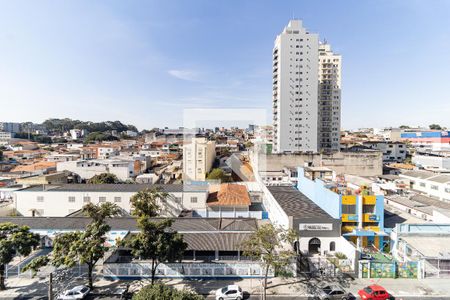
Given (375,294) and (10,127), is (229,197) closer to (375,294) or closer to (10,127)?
(375,294)

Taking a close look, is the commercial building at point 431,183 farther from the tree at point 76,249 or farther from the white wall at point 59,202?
the tree at point 76,249

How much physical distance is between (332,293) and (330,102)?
163 ft

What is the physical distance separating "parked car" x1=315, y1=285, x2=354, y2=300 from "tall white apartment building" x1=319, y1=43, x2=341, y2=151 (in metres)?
45.1

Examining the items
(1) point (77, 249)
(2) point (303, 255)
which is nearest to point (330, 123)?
(2) point (303, 255)

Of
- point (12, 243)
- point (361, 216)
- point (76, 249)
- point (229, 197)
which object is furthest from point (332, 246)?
point (12, 243)

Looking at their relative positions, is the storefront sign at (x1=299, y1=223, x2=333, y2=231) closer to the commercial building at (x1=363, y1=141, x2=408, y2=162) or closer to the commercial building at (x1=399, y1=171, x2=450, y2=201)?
the commercial building at (x1=399, y1=171, x2=450, y2=201)

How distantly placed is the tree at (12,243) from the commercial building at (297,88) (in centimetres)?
4207

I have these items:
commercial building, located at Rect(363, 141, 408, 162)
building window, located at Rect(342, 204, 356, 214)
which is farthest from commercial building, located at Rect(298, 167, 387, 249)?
commercial building, located at Rect(363, 141, 408, 162)

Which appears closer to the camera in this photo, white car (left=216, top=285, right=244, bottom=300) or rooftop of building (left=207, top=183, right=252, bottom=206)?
white car (left=216, top=285, right=244, bottom=300)

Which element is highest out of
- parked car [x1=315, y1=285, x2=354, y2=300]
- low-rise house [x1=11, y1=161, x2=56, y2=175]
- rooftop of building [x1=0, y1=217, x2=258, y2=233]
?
low-rise house [x1=11, y1=161, x2=56, y2=175]

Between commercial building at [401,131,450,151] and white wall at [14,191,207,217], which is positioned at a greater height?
commercial building at [401,131,450,151]

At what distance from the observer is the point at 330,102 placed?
5556 centimetres

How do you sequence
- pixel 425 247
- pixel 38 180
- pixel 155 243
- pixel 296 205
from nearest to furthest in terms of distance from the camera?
pixel 155 243, pixel 425 247, pixel 296 205, pixel 38 180

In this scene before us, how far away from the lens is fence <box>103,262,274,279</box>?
13.7 metres
